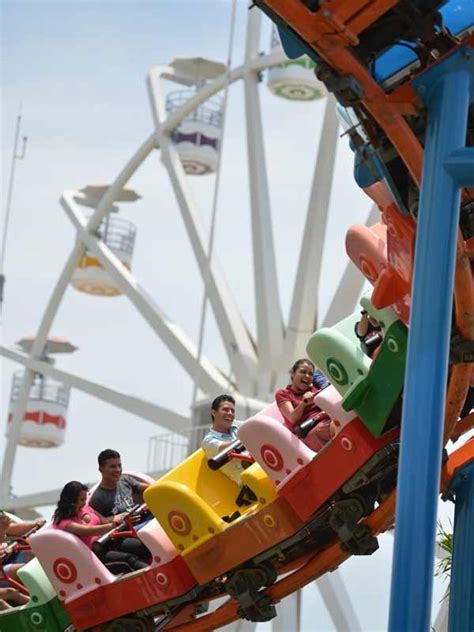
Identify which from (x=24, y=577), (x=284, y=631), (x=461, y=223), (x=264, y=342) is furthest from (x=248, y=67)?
(x=461, y=223)

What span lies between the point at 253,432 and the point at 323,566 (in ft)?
4.09

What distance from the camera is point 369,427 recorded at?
37.3ft

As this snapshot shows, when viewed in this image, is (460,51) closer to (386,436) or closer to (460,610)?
(386,436)

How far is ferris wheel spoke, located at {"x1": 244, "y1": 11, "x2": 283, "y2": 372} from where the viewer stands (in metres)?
25.9

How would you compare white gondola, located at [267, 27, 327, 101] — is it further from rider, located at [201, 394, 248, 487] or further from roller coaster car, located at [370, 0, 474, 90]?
roller coaster car, located at [370, 0, 474, 90]

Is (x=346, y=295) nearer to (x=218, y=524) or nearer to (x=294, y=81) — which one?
(x=294, y=81)

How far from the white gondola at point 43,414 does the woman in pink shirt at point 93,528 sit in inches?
832

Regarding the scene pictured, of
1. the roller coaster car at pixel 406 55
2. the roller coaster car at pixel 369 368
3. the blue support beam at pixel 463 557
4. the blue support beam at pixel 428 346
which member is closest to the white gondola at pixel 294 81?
the blue support beam at pixel 463 557

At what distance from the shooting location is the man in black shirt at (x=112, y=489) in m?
12.8

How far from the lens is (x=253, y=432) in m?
11.7

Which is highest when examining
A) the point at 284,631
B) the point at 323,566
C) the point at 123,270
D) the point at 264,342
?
the point at 123,270

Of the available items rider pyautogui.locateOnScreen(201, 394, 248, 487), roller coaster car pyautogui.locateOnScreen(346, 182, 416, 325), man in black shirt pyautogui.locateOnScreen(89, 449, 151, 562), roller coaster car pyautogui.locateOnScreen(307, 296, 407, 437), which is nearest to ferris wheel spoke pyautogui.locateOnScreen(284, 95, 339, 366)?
man in black shirt pyautogui.locateOnScreen(89, 449, 151, 562)

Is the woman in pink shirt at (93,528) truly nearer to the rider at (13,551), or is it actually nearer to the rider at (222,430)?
the rider at (222,430)

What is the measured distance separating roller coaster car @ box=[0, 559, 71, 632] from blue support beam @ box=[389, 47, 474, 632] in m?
4.10
